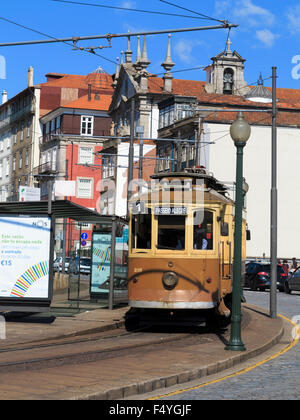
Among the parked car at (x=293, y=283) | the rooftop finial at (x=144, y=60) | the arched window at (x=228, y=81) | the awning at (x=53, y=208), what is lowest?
the parked car at (x=293, y=283)

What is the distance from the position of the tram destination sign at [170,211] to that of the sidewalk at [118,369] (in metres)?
2.73

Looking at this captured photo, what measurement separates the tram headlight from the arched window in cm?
6212

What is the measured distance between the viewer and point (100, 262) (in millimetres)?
25344

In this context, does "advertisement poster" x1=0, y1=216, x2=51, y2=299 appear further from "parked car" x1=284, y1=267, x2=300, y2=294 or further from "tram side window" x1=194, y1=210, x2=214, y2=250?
"parked car" x1=284, y1=267, x2=300, y2=294

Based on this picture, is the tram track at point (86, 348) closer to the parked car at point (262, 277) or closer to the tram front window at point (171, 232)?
the tram front window at point (171, 232)

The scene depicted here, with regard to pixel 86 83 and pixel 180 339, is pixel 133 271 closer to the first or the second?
pixel 180 339

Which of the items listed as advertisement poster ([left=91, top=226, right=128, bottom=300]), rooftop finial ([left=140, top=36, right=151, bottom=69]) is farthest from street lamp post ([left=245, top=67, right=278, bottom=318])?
rooftop finial ([left=140, top=36, right=151, bottom=69])

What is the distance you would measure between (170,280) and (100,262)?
316 inches

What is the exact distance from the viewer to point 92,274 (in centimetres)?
2550

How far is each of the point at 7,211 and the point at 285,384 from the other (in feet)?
31.2

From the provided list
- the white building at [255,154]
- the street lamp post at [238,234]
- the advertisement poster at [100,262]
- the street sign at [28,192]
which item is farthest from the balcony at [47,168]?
the street lamp post at [238,234]

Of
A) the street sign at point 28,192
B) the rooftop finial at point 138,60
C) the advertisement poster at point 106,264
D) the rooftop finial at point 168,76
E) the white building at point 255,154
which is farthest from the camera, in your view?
the rooftop finial at point 168,76

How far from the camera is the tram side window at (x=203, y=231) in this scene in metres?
17.9

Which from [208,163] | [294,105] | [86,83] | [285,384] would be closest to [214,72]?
[294,105]
